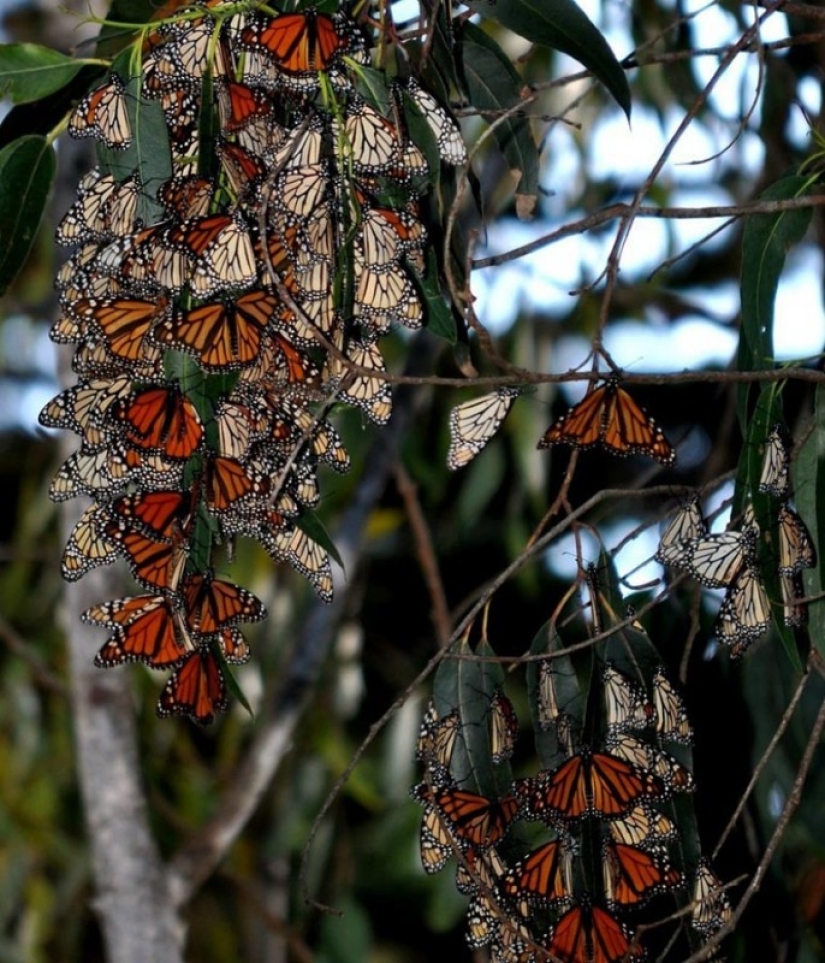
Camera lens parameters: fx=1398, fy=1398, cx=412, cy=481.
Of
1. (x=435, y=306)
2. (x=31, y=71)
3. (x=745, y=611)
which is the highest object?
(x=31, y=71)

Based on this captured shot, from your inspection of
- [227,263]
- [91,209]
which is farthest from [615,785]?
[91,209]

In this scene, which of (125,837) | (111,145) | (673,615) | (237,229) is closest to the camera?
(237,229)

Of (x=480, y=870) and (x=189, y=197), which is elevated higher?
(x=189, y=197)

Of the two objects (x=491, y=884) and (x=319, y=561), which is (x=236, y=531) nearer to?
(x=319, y=561)

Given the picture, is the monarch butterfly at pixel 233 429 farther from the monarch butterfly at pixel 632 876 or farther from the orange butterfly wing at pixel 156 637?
the monarch butterfly at pixel 632 876

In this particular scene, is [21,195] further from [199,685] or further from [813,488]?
[813,488]

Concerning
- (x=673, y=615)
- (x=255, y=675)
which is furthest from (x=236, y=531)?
(x=255, y=675)
